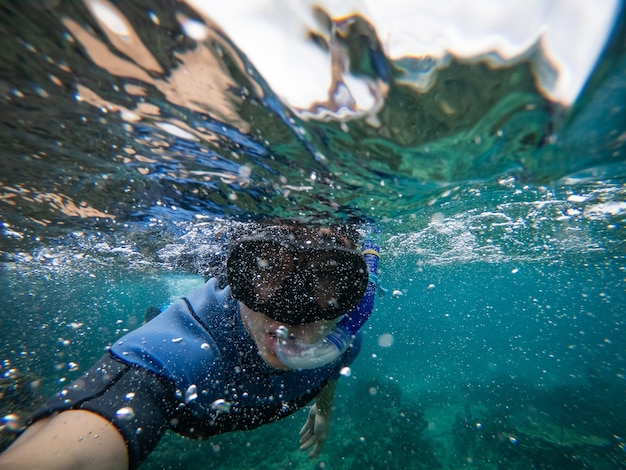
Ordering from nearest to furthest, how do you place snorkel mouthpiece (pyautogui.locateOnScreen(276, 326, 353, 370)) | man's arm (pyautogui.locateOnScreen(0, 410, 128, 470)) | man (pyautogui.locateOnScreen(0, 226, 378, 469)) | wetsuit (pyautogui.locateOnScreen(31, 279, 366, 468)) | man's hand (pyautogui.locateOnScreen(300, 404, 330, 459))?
man's arm (pyautogui.locateOnScreen(0, 410, 128, 470)), wetsuit (pyautogui.locateOnScreen(31, 279, 366, 468)), man (pyautogui.locateOnScreen(0, 226, 378, 469)), snorkel mouthpiece (pyautogui.locateOnScreen(276, 326, 353, 370)), man's hand (pyautogui.locateOnScreen(300, 404, 330, 459))

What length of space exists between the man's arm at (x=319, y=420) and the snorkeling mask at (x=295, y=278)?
2395mm

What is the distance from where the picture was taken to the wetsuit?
8.23ft

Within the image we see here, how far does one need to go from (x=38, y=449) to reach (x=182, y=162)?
425 cm

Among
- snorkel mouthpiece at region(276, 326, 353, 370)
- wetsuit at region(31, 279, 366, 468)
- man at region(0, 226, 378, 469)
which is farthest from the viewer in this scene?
snorkel mouthpiece at region(276, 326, 353, 370)

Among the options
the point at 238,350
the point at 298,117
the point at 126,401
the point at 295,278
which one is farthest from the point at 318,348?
the point at 298,117

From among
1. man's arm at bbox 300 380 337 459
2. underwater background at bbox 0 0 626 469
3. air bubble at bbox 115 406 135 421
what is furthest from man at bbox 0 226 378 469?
underwater background at bbox 0 0 626 469

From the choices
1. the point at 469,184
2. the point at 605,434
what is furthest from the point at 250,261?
the point at 605,434

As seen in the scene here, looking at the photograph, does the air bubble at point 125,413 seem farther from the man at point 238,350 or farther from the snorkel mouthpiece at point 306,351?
the snorkel mouthpiece at point 306,351

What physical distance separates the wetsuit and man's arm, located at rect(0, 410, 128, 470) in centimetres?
7

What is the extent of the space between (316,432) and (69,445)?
14.7 ft

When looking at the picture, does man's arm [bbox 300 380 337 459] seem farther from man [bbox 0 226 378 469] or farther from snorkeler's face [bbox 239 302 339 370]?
snorkeler's face [bbox 239 302 339 370]

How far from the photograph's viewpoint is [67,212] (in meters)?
8.43

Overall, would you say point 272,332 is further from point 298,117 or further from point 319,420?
point 319,420

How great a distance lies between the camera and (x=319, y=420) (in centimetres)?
538
